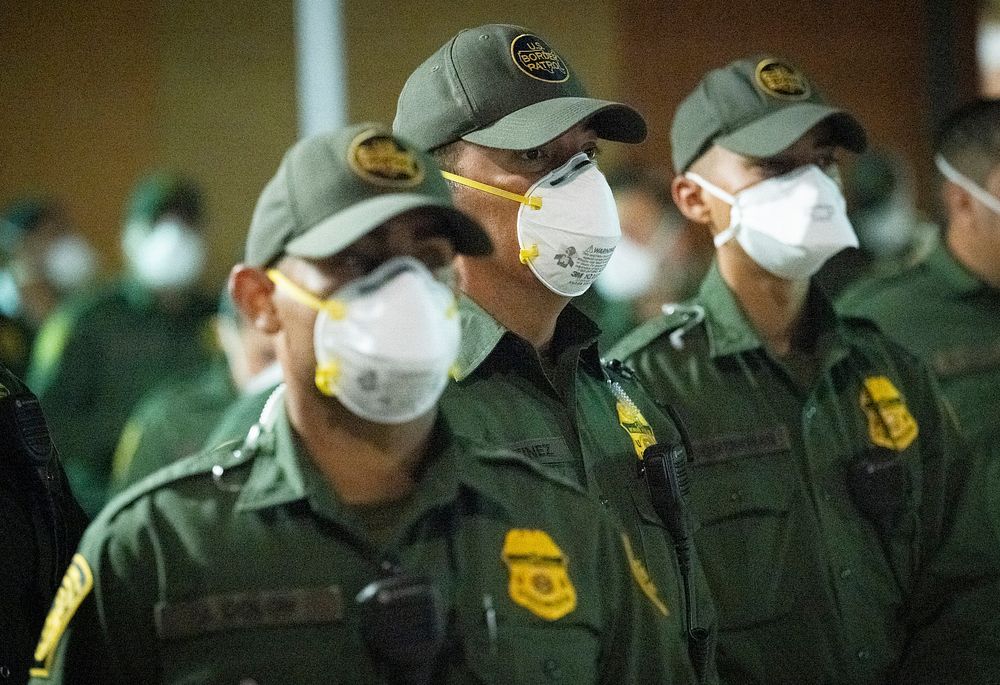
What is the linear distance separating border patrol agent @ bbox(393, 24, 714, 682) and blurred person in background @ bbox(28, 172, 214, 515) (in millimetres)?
3362

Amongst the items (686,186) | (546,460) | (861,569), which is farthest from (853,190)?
(546,460)

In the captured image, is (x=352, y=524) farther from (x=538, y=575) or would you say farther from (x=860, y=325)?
(x=860, y=325)

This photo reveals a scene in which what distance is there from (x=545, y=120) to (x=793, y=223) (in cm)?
85

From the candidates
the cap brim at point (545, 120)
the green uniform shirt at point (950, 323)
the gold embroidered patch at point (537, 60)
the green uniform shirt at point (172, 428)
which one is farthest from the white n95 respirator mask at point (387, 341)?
the green uniform shirt at point (172, 428)

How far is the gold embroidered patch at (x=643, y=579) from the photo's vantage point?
2422 mm

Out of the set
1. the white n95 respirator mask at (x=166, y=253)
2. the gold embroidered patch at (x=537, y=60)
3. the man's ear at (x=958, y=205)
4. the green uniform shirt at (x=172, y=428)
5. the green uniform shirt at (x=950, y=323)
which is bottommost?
the white n95 respirator mask at (x=166, y=253)

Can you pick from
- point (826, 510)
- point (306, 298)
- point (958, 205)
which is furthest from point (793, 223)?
point (306, 298)

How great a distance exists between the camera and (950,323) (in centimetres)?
421

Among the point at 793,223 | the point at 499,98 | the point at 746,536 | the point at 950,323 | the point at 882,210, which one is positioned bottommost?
the point at 882,210

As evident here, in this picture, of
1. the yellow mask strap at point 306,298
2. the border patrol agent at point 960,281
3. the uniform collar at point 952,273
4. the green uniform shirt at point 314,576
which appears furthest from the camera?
the uniform collar at point 952,273

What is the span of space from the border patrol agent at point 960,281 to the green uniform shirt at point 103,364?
3120 millimetres

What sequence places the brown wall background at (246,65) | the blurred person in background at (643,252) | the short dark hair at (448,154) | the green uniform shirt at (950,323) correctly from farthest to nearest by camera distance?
the brown wall background at (246,65), the blurred person in background at (643,252), the green uniform shirt at (950,323), the short dark hair at (448,154)

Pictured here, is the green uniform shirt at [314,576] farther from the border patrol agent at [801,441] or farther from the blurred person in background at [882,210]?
the blurred person in background at [882,210]

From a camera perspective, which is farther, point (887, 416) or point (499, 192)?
point (887, 416)
